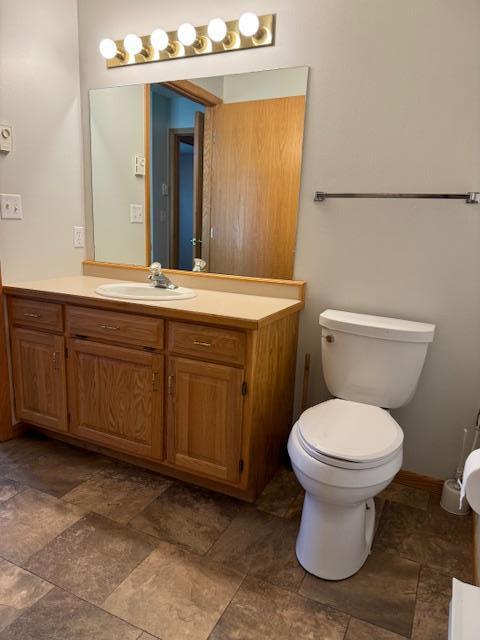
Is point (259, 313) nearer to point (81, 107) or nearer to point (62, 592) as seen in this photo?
point (62, 592)

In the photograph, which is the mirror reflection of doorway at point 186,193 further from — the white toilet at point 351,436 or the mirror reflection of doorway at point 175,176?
the white toilet at point 351,436

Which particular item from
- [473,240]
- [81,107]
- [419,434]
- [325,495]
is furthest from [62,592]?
[81,107]

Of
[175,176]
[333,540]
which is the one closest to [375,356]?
[333,540]

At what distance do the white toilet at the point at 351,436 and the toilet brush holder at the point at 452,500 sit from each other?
0.41 meters

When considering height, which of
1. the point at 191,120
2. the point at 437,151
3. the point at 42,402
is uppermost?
the point at 191,120

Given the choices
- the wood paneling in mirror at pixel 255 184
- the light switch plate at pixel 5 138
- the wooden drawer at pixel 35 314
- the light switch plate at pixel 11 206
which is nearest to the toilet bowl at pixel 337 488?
the wood paneling in mirror at pixel 255 184

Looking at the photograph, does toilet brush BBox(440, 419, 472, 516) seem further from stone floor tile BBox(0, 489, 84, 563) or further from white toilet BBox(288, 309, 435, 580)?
stone floor tile BBox(0, 489, 84, 563)

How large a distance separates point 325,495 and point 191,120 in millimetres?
1801

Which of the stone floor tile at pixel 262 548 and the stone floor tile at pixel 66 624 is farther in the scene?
the stone floor tile at pixel 262 548

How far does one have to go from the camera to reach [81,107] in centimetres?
239

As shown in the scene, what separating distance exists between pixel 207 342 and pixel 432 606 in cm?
115

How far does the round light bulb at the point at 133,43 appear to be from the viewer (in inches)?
83.1

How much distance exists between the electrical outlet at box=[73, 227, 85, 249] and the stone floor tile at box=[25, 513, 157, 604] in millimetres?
1486

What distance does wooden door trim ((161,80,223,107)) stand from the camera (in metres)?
2.05
